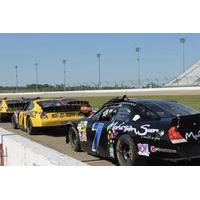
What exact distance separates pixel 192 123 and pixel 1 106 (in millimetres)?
16563

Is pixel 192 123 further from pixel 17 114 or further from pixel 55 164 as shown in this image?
pixel 17 114

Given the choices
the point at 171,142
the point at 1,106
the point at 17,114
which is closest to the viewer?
the point at 171,142

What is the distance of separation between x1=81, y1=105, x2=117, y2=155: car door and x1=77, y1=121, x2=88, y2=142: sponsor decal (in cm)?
15

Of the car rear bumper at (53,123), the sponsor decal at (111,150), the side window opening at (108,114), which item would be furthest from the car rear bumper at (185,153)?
the car rear bumper at (53,123)

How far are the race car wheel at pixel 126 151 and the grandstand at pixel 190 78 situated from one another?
71.5m

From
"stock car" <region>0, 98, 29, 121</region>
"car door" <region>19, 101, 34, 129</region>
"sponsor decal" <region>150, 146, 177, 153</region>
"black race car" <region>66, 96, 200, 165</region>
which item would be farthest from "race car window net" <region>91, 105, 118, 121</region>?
"stock car" <region>0, 98, 29, 121</region>

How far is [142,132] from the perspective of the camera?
28.8ft

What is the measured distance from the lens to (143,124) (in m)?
8.91

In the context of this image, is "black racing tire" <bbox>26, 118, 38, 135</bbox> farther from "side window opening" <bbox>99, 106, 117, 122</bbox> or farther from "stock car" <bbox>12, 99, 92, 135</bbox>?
"side window opening" <bbox>99, 106, 117, 122</bbox>

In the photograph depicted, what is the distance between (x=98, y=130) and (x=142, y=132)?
174 centimetres

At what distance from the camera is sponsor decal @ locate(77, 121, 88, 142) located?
11070 mm

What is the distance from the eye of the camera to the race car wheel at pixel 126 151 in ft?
29.0
